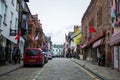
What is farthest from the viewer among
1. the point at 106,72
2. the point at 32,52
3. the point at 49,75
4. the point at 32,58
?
the point at 32,52

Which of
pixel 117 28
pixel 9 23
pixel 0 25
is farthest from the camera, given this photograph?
pixel 9 23

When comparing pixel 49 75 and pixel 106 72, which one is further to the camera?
pixel 106 72

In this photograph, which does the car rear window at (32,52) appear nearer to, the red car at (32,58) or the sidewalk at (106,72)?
the red car at (32,58)

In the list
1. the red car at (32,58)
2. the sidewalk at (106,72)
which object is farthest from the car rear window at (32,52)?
the sidewalk at (106,72)

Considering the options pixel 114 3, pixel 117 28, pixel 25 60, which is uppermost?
pixel 114 3

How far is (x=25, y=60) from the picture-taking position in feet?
100

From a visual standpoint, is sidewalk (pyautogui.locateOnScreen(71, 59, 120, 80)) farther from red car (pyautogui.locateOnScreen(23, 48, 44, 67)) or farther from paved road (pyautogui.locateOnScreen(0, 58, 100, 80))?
red car (pyautogui.locateOnScreen(23, 48, 44, 67))

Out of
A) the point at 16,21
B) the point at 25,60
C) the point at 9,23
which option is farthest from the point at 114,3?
the point at 16,21

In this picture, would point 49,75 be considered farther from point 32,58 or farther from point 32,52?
point 32,52

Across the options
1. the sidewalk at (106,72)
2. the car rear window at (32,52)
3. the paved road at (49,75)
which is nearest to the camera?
the paved road at (49,75)

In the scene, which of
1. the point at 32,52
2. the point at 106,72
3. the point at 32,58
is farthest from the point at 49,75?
the point at 32,52

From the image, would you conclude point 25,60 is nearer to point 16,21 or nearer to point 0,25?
point 0,25

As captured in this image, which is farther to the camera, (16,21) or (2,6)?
(16,21)

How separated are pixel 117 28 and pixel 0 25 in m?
11.0
